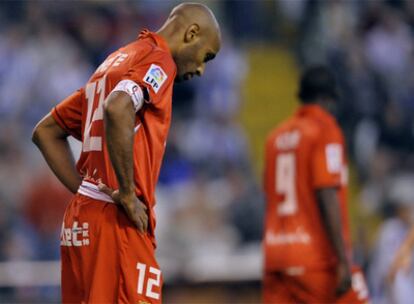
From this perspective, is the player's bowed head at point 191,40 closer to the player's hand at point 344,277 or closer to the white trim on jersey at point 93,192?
the white trim on jersey at point 93,192

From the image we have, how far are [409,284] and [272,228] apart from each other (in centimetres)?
240

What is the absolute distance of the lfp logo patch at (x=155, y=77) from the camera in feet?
17.5

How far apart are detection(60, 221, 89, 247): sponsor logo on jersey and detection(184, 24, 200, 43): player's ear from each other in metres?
1.03

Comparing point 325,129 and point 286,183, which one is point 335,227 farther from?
point 325,129

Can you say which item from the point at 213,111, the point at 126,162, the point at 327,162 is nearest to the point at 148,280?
the point at 126,162

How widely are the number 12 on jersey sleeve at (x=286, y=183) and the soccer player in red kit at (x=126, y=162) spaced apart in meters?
2.08

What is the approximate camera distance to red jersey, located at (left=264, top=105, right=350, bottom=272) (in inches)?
292

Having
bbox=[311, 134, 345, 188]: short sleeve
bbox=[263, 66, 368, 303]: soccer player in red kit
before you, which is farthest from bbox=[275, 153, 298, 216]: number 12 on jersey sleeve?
bbox=[311, 134, 345, 188]: short sleeve

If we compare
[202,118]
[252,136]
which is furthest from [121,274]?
[252,136]

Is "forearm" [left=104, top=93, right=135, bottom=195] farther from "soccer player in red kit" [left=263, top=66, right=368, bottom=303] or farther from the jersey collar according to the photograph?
the jersey collar

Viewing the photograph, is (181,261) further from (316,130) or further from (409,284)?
(316,130)

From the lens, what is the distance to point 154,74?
17.6 feet

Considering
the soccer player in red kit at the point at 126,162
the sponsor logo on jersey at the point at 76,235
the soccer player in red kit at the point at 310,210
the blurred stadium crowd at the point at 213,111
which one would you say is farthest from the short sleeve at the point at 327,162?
the blurred stadium crowd at the point at 213,111

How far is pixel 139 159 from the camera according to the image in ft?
17.6
